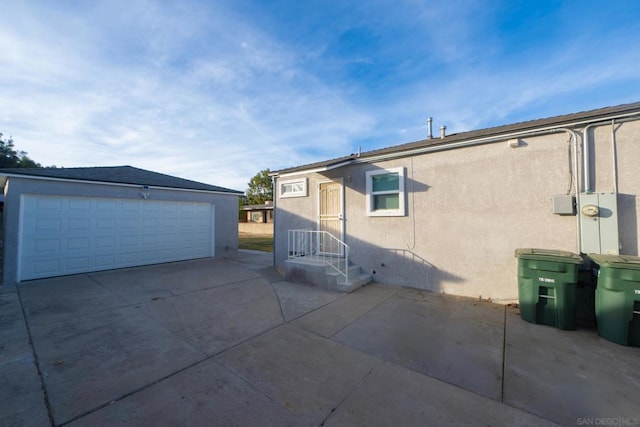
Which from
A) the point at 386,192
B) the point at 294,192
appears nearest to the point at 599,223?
the point at 386,192

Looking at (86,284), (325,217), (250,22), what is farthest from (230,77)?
(86,284)

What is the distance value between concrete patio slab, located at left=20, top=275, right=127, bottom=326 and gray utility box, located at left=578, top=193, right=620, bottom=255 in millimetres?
8429

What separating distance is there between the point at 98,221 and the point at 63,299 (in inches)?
136

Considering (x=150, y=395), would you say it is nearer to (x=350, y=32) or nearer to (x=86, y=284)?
(x=86, y=284)

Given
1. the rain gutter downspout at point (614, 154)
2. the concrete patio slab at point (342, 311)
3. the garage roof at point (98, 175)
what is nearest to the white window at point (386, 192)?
the concrete patio slab at point (342, 311)

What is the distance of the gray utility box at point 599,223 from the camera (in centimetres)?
367

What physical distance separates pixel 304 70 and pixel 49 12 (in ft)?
19.0

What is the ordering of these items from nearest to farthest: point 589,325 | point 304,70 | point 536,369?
point 536,369 → point 589,325 → point 304,70

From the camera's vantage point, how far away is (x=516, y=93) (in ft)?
22.3

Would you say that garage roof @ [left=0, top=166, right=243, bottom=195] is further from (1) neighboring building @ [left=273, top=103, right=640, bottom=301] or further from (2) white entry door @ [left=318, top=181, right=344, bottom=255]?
(1) neighboring building @ [left=273, top=103, right=640, bottom=301]

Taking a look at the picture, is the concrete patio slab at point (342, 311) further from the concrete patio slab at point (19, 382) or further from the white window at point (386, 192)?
the concrete patio slab at point (19, 382)

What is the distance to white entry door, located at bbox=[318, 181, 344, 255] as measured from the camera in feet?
21.5

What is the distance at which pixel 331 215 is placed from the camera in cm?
678

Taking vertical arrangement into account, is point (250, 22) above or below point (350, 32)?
below
